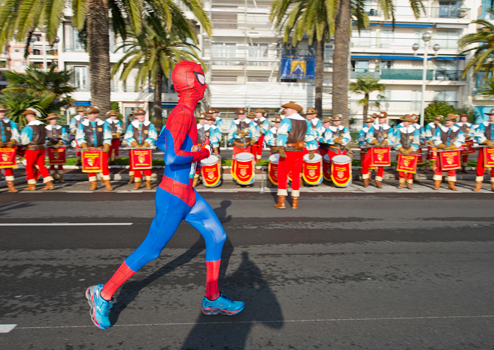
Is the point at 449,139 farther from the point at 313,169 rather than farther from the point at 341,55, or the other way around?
the point at 341,55

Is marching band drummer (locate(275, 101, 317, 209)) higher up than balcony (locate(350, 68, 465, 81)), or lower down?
lower down

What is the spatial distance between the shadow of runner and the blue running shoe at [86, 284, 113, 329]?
2.44 feet

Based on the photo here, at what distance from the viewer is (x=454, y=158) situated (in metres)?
10.8

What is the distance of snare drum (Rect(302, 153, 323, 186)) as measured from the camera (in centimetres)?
1064

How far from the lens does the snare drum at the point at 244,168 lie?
35.6 ft

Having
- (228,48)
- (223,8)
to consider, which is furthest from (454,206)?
(223,8)

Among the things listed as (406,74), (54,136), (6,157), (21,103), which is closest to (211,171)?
(54,136)

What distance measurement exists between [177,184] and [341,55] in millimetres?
11790

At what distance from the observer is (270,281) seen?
4453 millimetres

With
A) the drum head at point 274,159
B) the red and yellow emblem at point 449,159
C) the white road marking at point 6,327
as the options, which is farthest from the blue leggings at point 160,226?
the red and yellow emblem at point 449,159

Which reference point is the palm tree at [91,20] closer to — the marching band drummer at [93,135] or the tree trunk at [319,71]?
the marching band drummer at [93,135]

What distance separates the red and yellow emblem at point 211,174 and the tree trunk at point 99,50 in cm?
432

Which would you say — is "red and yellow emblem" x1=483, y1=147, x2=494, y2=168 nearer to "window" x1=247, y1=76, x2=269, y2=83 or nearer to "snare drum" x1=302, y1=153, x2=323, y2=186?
"snare drum" x1=302, y1=153, x2=323, y2=186

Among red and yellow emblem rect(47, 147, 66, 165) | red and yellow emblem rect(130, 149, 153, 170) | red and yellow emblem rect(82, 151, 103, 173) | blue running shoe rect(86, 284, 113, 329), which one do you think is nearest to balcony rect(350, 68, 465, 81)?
red and yellow emblem rect(130, 149, 153, 170)
